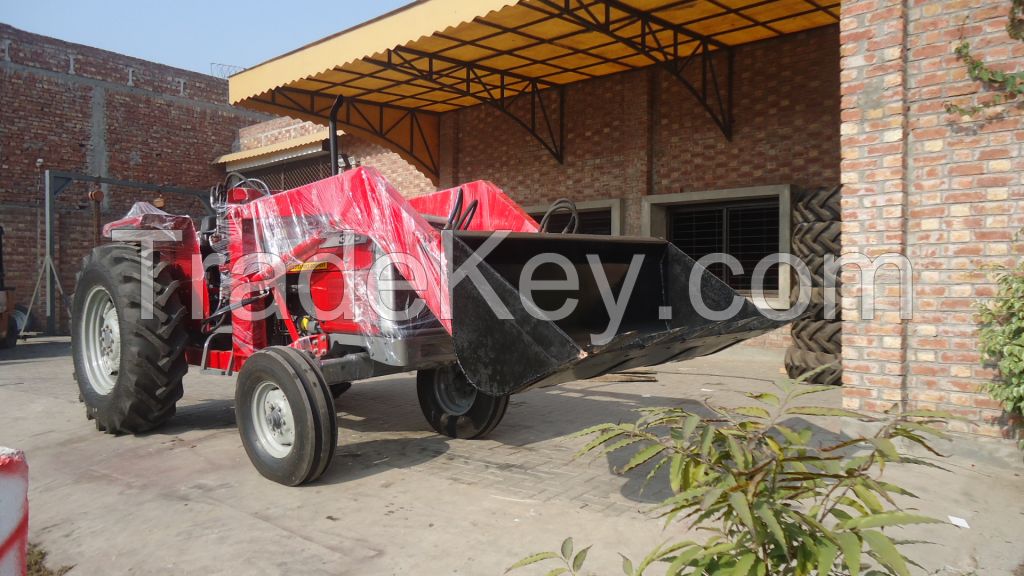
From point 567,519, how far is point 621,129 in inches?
325

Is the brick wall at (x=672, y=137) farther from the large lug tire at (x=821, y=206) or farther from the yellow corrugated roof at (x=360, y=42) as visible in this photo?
the yellow corrugated roof at (x=360, y=42)

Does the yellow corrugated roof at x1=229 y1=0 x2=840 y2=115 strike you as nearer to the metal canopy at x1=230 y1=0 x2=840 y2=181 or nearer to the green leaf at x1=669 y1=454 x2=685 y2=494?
the metal canopy at x1=230 y1=0 x2=840 y2=181

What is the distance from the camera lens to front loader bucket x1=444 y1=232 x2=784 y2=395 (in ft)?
10.9

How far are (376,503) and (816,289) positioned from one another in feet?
17.9

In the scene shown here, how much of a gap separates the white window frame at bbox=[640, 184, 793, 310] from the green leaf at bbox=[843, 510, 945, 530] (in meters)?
7.97

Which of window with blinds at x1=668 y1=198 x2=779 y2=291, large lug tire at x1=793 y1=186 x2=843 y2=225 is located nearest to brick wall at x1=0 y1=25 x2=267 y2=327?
window with blinds at x1=668 y1=198 x2=779 y2=291

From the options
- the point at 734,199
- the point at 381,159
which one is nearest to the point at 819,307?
the point at 734,199

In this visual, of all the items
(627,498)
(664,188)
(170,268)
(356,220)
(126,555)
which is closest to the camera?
(126,555)

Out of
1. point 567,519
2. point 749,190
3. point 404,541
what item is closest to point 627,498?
point 567,519

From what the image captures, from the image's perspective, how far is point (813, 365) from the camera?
7.30 m

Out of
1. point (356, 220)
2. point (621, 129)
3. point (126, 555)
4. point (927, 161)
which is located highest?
point (621, 129)

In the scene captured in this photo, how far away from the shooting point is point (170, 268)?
5766 mm

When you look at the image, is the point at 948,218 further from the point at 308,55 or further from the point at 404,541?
the point at 308,55

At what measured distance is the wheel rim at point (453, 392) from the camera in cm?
547
